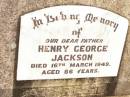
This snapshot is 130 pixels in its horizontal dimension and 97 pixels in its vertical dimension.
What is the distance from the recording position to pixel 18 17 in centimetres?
404

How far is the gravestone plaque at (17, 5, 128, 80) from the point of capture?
4.12 meters

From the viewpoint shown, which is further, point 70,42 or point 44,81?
point 44,81

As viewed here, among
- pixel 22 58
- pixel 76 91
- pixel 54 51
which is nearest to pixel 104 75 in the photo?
pixel 76 91

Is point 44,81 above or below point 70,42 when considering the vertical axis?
below

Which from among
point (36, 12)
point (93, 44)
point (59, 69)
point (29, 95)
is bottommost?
point (29, 95)

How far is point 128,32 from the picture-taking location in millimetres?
4562

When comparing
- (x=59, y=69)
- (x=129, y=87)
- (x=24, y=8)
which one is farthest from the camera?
(x=129, y=87)

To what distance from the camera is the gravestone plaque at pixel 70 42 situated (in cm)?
412

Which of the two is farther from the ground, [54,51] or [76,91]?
[54,51]

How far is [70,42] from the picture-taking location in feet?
14.2

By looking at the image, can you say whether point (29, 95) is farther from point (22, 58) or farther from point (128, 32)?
point (128, 32)

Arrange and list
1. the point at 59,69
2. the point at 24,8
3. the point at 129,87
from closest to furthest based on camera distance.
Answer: the point at 24,8, the point at 59,69, the point at 129,87

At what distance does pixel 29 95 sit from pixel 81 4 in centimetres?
126

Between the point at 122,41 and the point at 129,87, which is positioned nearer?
the point at 122,41
